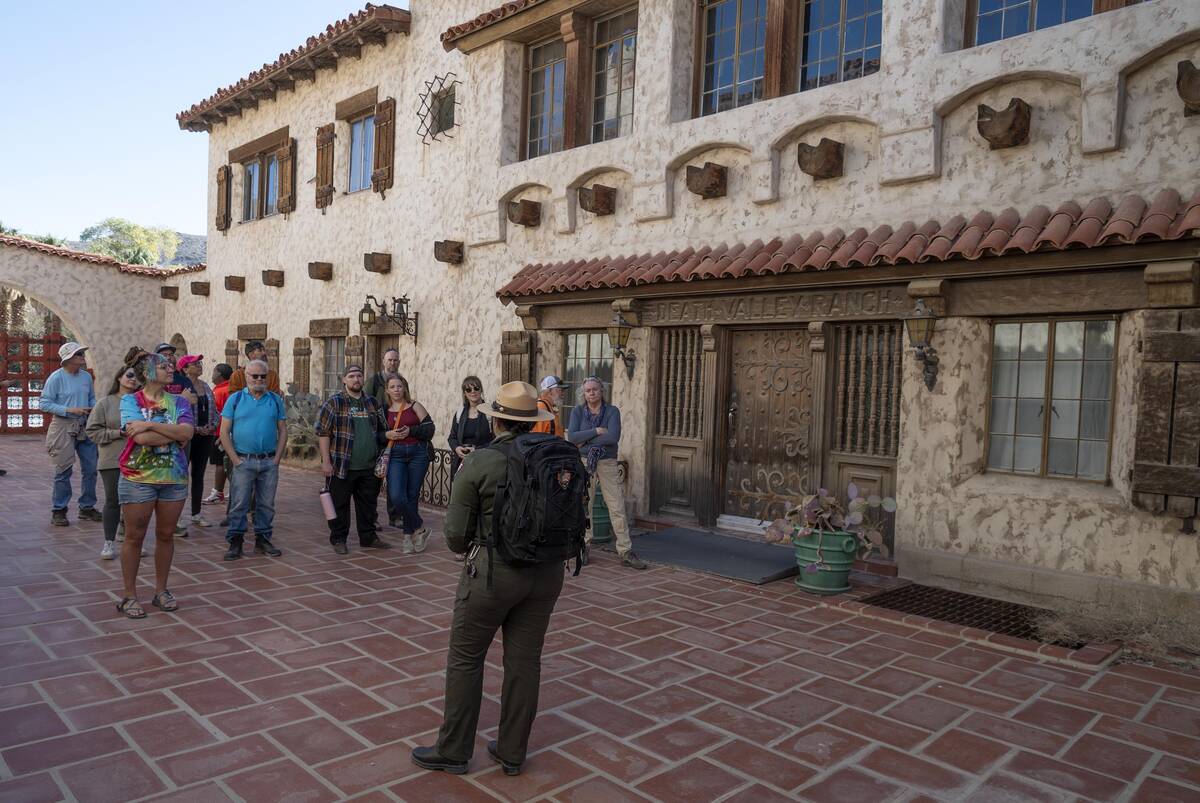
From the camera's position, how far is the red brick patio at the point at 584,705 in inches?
146

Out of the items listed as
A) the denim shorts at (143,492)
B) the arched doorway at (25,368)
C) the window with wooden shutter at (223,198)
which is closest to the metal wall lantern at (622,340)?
the denim shorts at (143,492)

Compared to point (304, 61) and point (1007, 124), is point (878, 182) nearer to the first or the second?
point (1007, 124)

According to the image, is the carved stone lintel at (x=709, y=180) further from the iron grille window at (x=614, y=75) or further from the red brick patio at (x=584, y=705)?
the red brick patio at (x=584, y=705)

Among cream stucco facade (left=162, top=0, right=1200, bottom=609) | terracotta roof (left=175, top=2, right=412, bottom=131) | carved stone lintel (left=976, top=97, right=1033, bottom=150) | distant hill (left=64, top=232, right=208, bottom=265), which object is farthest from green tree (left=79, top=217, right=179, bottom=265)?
carved stone lintel (left=976, top=97, right=1033, bottom=150)

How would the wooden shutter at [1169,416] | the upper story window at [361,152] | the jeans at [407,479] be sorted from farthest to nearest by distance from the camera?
the upper story window at [361,152] → the jeans at [407,479] → the wooden shutter at [1169,416]

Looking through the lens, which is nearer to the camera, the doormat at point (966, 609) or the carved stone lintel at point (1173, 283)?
the carved stone lintel at point (1173, 283)

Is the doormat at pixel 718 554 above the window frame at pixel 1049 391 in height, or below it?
below

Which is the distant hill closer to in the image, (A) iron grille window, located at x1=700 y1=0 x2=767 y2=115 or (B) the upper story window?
(B) the upper story window

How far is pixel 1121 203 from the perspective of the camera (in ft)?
20.7

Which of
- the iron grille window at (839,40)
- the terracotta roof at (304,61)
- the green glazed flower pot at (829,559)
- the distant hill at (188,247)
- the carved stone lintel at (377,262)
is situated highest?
the distant hill at (188,247)

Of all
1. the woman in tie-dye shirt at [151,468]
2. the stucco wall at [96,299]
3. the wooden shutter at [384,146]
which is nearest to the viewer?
the woman in tie-dye shirt at [151,468]

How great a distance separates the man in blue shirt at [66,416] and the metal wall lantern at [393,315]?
4.69 meters

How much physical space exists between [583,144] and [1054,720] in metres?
8.29

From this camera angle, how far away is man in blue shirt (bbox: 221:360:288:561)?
7.71 m
